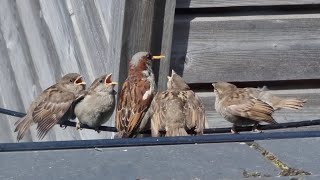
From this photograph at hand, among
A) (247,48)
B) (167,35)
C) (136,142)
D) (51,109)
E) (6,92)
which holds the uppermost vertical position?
(136,142)

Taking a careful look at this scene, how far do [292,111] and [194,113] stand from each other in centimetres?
95

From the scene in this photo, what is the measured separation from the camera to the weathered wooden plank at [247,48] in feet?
17.0

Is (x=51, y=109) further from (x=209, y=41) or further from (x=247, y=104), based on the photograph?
(x=247, y=104)

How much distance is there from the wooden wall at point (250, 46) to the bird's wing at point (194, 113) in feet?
1.32

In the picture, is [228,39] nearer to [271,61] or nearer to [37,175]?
[271,61]

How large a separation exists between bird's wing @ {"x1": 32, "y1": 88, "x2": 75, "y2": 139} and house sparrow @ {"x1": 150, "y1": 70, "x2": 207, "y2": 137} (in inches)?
26.2

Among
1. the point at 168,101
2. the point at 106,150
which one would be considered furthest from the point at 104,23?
the point at 106,150

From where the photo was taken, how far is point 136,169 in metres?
2.20

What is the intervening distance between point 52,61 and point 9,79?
163cm

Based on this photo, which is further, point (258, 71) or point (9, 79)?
point (9, 79)

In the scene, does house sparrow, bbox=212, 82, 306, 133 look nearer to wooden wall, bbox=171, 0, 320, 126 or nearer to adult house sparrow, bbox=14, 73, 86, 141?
wooden wall, bbox=171, 0, 320, 126

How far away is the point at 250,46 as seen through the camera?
17.5 feet

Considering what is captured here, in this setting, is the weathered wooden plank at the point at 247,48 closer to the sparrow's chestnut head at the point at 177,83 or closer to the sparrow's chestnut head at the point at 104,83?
the sparrow's chestnut head at the point at 177,83

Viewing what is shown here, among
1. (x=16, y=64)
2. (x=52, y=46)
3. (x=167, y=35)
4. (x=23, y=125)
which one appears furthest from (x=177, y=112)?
(x=16, y=64)
